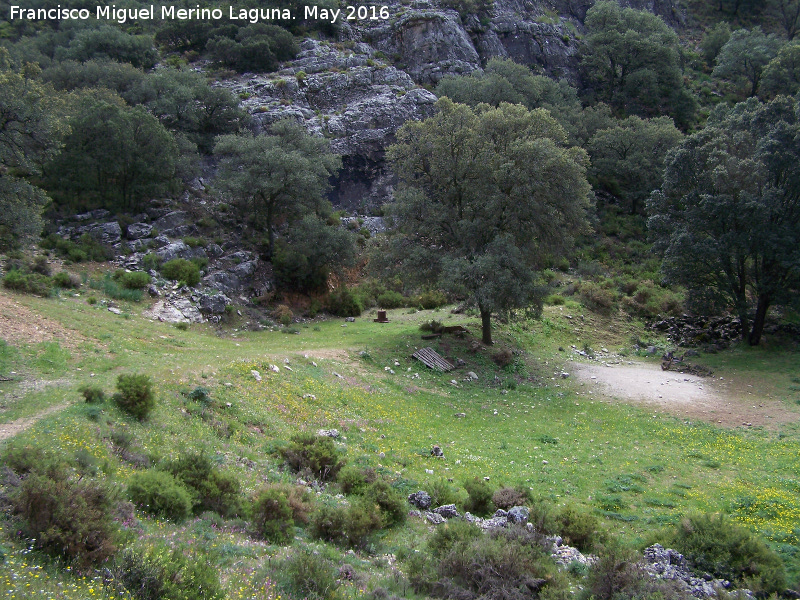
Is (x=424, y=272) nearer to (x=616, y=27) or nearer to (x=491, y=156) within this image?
(x=491, y=156)

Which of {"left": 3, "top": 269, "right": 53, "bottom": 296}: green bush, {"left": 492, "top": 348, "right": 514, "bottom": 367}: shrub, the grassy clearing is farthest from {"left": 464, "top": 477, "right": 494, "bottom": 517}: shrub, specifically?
{"left": 3, "top": 269, "right": 53, "bottom": 296}: green bush

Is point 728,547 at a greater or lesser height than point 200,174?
lesser

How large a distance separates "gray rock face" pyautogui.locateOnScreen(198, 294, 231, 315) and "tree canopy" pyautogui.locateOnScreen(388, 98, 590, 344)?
10.3 meters

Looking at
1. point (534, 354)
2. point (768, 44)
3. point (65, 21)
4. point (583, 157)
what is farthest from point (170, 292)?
point (768, 44)

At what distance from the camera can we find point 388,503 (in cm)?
1035

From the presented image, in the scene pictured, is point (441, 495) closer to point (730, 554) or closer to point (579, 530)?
point (579, 530)

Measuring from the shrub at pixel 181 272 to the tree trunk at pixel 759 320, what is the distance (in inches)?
1243

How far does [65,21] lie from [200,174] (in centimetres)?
4047

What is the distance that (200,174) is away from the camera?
1615 inches

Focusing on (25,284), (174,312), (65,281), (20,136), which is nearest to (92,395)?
(25,284)

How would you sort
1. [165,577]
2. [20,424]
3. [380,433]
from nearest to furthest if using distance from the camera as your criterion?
1. [165,577]
2. [20,424]
3. [380,433]

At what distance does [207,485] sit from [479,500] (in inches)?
226

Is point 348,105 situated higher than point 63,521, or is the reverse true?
point 348,105

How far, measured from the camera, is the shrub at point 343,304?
33.9 m
